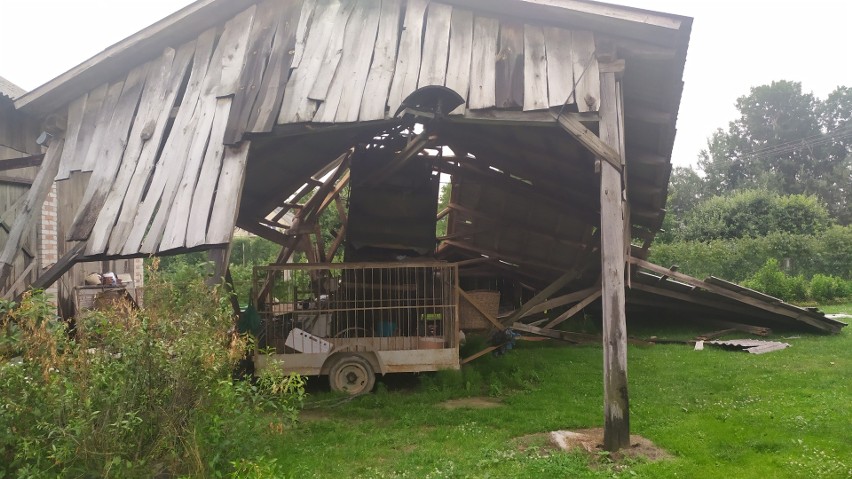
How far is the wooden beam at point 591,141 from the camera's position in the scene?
588 cm

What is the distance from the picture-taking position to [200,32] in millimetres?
7449

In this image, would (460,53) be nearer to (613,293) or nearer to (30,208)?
(613,293)

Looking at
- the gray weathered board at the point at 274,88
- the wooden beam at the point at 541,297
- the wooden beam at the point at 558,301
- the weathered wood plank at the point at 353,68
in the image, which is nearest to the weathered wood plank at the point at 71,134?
the gray weathered board at the point at 274,88

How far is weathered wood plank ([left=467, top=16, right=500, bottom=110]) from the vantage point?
6168 millimetres

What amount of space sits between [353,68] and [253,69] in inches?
48.3

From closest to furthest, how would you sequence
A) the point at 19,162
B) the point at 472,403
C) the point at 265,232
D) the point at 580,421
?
the point at 580,421, the point at 472,403, the point at 19,162, the point at 265,232

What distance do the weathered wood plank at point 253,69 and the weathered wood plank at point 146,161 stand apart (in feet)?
2.28

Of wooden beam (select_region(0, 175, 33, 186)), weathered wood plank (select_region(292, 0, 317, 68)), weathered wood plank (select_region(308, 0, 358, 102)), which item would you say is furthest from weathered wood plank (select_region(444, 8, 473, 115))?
wooden beam (select_region(0, 175, 33, 186))

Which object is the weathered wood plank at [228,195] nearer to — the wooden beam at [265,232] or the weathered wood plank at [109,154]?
the weathered wood plank at [109,154]

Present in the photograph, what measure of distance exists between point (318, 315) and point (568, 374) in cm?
400

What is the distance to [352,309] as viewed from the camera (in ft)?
27.7

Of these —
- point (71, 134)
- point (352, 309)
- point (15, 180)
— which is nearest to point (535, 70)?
point (352, 309)

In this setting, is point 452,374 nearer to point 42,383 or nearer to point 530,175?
point 530,175

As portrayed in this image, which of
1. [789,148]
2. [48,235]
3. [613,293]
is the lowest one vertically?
[613,293]
